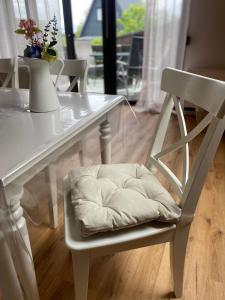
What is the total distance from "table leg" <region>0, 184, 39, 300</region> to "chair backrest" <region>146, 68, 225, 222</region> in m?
0.51

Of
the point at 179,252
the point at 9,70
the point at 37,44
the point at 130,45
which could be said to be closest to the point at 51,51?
the point at 37,44

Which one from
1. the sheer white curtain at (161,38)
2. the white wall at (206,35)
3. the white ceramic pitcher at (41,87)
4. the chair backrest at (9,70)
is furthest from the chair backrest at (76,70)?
the white wall at (206,35)

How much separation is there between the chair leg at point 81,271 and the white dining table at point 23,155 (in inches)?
5.3

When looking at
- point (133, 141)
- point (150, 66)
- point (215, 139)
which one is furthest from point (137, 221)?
point (150, 66)

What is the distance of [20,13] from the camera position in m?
2.84

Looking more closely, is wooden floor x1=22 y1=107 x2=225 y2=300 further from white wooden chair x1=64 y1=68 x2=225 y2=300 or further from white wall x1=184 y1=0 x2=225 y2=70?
white wall x1=184 y1=0 x2=225 y2=70

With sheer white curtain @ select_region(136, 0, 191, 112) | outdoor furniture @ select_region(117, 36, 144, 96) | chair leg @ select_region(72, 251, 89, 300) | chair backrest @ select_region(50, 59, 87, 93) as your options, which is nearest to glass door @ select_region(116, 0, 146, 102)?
outdoor furniture @ select_region(117, 36, 144, 96)

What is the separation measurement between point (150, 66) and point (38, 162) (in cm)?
265

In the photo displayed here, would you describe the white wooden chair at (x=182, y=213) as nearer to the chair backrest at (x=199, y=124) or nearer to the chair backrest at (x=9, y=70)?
the chair backrest at (x=199, y=124)

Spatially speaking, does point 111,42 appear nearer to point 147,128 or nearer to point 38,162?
point 147,128

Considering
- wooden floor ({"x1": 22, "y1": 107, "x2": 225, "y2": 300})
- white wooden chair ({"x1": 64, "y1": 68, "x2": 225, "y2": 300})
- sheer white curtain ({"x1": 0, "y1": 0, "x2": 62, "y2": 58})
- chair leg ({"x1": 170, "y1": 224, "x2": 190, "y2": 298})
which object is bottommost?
wooden floor ({"x1": 22, "y1": 107, "x2": 225, "y2": 300})

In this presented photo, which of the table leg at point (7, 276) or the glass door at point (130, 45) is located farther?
the glass door at point (130, 45)

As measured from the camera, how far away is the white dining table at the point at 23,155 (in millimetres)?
616

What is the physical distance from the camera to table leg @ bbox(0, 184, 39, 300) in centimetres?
60
